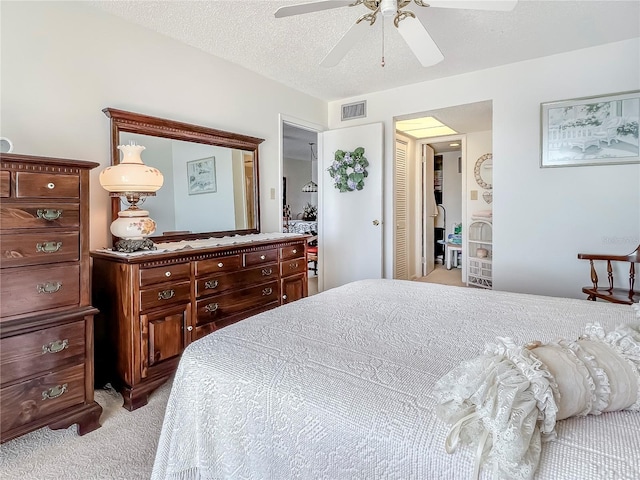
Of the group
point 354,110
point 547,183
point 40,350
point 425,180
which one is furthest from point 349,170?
point 40,350

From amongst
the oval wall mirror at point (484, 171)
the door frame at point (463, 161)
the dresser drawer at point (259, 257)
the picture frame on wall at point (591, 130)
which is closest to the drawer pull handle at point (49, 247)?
the dresser drawer at point (259, 257)

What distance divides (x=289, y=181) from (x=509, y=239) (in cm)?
634

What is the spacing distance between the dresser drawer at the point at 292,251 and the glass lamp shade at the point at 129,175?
1.12m

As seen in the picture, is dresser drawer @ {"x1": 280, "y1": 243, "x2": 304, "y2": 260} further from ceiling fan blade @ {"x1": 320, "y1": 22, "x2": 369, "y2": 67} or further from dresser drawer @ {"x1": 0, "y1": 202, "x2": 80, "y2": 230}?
dresser drawer @ {"x1": 0, "y1": 202, "x2": 80, "y2": 230}

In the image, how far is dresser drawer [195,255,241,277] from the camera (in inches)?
92.4

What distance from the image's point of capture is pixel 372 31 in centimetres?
264

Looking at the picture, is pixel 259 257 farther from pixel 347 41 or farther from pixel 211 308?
pixel 347 41

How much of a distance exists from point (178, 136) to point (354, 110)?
7.26 ft

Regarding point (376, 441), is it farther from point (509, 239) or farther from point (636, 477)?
point (509, 239)

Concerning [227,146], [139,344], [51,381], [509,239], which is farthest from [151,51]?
[509,239]

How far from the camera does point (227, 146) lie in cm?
317

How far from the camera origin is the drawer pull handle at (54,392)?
1.68 m

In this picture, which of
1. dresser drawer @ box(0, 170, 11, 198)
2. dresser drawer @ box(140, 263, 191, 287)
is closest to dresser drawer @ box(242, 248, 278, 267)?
dresser drawer @ box(140, 263, 191, 287)

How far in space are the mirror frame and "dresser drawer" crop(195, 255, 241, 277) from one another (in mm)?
510
